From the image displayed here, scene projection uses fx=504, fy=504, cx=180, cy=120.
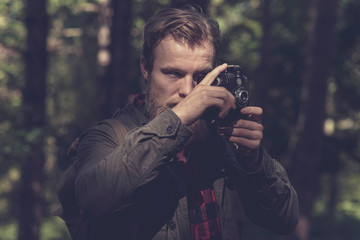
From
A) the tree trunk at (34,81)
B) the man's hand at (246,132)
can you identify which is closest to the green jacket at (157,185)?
the man's hand at (246,132)

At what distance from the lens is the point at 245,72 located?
72.3 feet

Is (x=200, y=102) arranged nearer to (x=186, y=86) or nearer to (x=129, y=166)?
(x=186, y=86)

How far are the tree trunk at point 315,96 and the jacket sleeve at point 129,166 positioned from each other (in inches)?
338

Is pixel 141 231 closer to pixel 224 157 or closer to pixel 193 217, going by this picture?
pixel 193 217

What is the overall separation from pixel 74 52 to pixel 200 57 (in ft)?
79.0

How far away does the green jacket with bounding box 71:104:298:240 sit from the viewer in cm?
238

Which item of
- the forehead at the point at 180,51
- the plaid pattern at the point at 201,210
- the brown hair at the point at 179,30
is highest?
the brown hair at the point at 179,30

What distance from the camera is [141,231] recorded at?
2625 millimetres

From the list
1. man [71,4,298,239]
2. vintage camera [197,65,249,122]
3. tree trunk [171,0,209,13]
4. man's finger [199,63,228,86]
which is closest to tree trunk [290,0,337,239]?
tree trunk [171,0,209,13]

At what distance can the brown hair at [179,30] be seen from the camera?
281 centimetres

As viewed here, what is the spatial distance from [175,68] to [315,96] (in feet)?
27.4

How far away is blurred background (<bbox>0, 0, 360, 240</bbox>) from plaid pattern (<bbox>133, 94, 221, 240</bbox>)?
1.13 m

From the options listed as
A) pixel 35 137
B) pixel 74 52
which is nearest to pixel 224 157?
pixel 35 137

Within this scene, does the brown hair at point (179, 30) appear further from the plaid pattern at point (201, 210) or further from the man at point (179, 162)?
the plaid pattern at point (201, 210)
